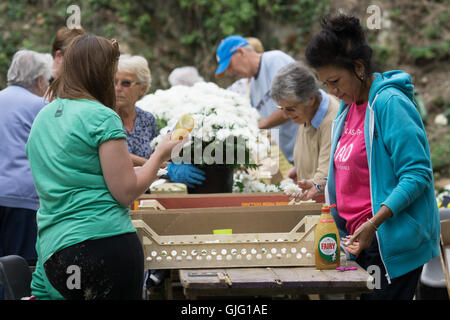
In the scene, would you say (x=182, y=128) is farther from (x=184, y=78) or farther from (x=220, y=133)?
(x=184, y=78)

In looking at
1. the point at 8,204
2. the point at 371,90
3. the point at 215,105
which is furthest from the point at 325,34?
the point at 8,204

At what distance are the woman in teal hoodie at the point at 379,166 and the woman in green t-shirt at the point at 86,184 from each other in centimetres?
86

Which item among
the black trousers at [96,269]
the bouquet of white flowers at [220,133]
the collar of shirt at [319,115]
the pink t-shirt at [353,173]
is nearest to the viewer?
the black trousers at [96,269]

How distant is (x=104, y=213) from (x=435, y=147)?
8.22 m

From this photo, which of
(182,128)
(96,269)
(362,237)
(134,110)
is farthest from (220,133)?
(96,269)

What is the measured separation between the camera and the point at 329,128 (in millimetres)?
3646

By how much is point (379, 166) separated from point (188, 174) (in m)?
1.33

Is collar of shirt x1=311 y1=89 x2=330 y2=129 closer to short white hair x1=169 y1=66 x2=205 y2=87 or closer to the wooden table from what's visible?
the wooden table

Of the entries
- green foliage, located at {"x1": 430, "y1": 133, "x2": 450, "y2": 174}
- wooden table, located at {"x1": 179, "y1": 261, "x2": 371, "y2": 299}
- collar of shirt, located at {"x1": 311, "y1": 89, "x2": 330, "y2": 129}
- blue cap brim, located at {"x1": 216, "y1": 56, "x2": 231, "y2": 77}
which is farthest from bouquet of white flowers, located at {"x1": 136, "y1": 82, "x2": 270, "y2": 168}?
green foliage, located at {"x1": 430, "y1": 133, "x2": 450, "y2": 174}

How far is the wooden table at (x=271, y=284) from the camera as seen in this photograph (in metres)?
2.24

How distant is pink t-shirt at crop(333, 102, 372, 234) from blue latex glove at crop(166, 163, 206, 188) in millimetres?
978

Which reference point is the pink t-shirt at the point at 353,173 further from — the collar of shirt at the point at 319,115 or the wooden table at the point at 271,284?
the collar of shirt at the point at 319,115

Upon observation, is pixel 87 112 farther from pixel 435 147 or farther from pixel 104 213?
pixel 435 147

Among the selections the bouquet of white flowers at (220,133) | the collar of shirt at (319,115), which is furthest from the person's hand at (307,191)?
the collar of shirt at (319,115)
